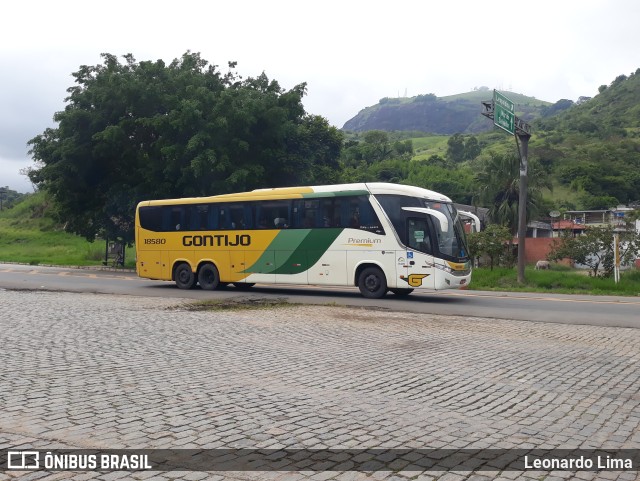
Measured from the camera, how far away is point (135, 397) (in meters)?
5.71

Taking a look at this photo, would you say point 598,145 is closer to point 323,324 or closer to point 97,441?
point 323,324

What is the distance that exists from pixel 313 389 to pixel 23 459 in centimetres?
286

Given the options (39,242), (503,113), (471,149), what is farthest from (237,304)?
(471,149)

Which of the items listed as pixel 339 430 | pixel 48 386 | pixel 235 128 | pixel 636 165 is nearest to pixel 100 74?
pixel 235 128

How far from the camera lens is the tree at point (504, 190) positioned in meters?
50.4

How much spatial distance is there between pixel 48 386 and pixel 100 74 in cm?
2791

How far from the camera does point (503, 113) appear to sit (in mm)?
20359

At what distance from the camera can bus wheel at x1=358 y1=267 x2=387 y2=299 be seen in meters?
17.0

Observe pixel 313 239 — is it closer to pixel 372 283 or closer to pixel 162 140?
pixel 372 283

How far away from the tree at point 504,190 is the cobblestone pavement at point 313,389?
4087cm

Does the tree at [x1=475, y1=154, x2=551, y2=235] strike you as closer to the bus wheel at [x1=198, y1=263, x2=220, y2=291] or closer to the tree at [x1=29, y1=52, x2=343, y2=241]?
the tree at [x1=29, y1=52, x2=343, y2=241]

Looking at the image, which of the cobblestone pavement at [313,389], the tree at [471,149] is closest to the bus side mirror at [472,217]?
the cobblestone pavement at [313,389]

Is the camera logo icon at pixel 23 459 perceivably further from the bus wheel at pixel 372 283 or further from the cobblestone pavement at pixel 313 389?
the bus wheel at pixel 372 283

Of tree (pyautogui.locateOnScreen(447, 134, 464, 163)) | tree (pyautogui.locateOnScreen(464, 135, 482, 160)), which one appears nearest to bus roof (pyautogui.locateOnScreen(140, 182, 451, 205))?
tree (pyautogui.locateOnScreen(464, 135, 482, 160))
